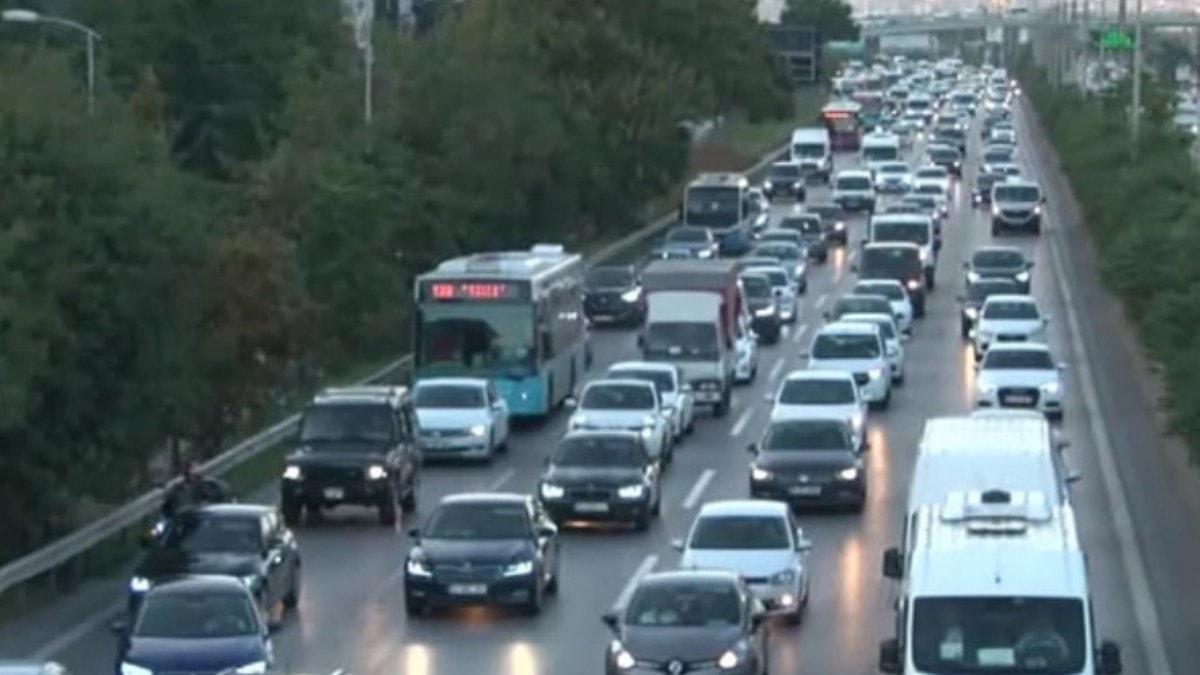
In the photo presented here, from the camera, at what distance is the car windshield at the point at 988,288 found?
244 feet

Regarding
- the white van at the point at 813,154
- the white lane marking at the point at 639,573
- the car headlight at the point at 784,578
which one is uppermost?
the car headlight at the point at 784,578

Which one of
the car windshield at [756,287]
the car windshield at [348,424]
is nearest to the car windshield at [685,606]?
the car windshield at [348,424]

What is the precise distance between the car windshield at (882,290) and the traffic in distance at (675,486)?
0.30 ft

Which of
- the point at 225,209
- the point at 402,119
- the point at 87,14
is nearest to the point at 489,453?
the point at 225,209

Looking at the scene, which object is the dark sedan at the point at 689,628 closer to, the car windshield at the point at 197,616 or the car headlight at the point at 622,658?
the car headlight at the point at 622,658

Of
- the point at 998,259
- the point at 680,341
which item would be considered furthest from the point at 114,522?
the point at 998,259

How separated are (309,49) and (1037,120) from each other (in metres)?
99.8

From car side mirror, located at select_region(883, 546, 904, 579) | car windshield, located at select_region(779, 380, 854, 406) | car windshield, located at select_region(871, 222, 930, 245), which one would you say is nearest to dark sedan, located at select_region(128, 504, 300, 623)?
car side mirror, located at select_region(883, 546, 904, 579)

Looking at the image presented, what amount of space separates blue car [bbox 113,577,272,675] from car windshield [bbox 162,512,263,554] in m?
4.47

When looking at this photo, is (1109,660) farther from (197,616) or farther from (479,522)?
(479,522)

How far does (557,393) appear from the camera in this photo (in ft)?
197

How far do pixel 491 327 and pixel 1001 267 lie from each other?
24.7 m

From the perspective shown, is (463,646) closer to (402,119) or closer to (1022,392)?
(1022,392)

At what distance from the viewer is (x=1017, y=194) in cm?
10194
